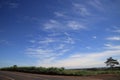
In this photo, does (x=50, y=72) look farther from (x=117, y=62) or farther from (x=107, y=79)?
(x=117, y=62)

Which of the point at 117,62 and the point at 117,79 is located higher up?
the point at 117,62

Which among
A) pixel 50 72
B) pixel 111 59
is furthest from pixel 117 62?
pixel 50 72

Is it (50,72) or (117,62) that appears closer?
(50,72)

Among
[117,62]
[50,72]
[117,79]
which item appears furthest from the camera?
[117,62]

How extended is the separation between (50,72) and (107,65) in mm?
42363

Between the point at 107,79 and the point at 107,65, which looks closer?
the point at 107,79

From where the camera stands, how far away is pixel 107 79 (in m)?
22.5

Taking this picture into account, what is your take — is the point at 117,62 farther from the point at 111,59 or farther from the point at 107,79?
the point at 107,79

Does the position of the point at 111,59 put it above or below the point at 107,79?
above

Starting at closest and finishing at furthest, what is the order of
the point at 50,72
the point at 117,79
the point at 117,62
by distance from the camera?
the point at 117,79 → the point at 50,72 → the point at 117,62

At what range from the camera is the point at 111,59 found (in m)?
68.9

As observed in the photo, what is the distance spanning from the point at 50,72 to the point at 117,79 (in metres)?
12.6

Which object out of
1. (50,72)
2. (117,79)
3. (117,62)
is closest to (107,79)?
(117,79)

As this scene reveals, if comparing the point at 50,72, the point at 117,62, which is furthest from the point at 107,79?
the point at 117,62
